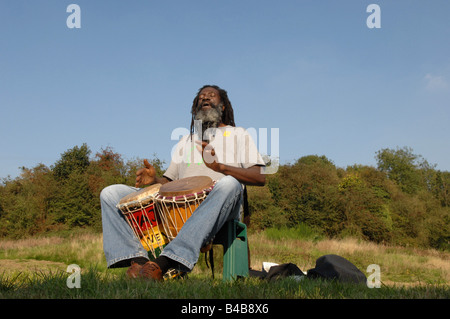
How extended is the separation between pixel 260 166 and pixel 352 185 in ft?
64.6

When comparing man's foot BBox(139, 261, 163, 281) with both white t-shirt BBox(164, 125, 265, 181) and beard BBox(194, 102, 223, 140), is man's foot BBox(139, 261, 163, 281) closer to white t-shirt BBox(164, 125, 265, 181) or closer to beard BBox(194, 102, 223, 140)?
white t-shirt BBox(164, 125, 265, 181)

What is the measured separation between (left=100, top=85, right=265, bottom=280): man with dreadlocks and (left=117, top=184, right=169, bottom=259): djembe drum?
0.29 feet

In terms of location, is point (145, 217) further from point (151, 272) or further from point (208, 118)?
point (208, 118)

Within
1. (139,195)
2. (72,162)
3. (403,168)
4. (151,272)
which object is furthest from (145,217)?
(403,168)

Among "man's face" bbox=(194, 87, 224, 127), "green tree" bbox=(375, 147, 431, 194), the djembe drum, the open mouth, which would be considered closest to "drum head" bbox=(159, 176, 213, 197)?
the djembe drum

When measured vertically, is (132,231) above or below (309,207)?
above

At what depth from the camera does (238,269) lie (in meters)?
3.19

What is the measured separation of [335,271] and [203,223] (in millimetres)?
1422

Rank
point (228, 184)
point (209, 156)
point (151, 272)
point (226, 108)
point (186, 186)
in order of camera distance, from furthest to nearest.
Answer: point (226, 108) → point (186, 186) → point (209, 156) → point (228, 184) → point (151, 272)

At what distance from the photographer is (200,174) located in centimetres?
368
